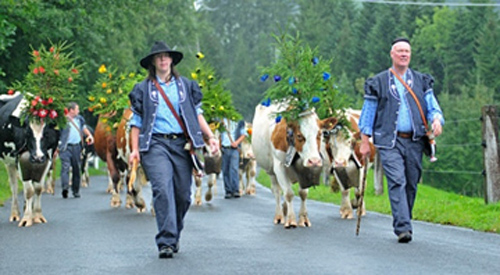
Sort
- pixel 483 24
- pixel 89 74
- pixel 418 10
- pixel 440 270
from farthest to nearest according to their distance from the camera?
pixel 418 10, pixel 483 24, pixel 89 74, pixel 440 270

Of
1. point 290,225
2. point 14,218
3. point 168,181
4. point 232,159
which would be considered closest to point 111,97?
point 14,218

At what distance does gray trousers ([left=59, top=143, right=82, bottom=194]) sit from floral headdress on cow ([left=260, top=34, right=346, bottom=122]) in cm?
1009

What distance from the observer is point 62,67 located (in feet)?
54.9

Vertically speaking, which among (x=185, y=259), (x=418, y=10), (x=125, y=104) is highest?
(x=418, y=10)

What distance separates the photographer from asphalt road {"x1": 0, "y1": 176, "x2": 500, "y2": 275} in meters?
10.1

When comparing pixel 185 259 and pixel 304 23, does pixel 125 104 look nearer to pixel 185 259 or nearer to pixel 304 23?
pixel 185 259

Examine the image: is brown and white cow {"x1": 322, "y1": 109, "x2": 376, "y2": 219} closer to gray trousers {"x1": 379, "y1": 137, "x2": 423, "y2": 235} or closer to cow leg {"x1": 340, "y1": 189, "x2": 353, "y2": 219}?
cow leg {"x1": 340, "y1": 189, "x2": 353, "y2": 219}

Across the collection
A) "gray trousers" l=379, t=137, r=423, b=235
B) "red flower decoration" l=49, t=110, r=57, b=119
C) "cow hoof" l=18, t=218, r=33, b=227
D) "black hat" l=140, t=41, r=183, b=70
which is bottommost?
"cow hoof" l=18, t=218, r=33, b=227

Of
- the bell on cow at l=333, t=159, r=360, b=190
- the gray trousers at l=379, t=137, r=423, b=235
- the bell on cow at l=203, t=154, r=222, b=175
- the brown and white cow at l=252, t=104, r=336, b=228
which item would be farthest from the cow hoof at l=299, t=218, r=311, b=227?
the bell on cow at l=203, t=154, r=222, b=175

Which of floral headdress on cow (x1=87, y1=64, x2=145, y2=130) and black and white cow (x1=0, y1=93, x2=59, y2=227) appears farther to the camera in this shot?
floral headdress on cow (x1=87, y1=64, x2=145, y2=130)

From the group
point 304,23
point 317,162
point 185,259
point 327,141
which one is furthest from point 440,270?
point 304,23

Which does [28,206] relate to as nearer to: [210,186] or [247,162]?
[210,186]

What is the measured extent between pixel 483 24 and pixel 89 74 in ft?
206

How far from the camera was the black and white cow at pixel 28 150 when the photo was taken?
16.3 metres
